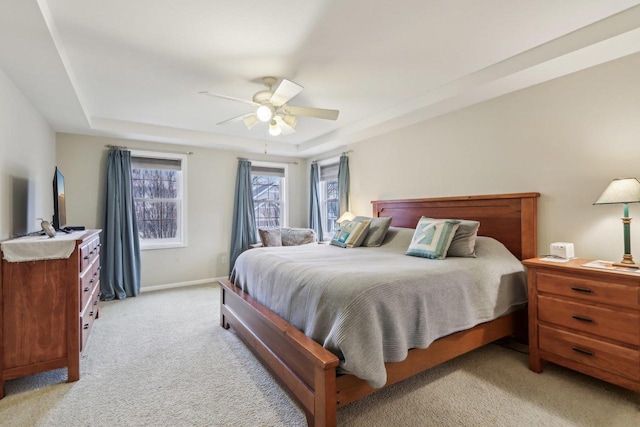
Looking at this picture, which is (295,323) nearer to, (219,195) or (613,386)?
(613,386)

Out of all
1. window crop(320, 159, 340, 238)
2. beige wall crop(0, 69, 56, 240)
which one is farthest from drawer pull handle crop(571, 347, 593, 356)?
beige wall crop(0, 69, 56, 240)

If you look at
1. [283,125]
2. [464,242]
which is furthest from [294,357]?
[283,125]

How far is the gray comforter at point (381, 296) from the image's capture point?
1.63 meters

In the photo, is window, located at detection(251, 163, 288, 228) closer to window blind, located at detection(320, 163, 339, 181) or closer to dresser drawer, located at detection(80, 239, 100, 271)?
window blind, located at detection(320, 163, 339, 181)

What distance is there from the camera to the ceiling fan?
261cm

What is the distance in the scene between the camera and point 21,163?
2771 millimetres

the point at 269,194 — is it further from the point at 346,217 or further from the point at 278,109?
the point at 278,109

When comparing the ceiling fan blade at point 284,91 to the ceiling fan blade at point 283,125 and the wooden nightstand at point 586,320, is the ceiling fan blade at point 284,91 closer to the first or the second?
the ceiling fan blade at point 283,125

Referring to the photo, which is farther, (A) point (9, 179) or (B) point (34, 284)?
(A) point (9, 179)

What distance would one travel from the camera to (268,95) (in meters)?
3.00

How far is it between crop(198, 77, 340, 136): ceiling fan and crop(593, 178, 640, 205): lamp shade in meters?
2.10

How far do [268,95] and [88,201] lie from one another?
10.6 feet

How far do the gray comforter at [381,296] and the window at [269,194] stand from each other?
3.09m

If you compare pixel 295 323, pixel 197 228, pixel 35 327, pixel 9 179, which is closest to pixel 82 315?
pixel 35 327
